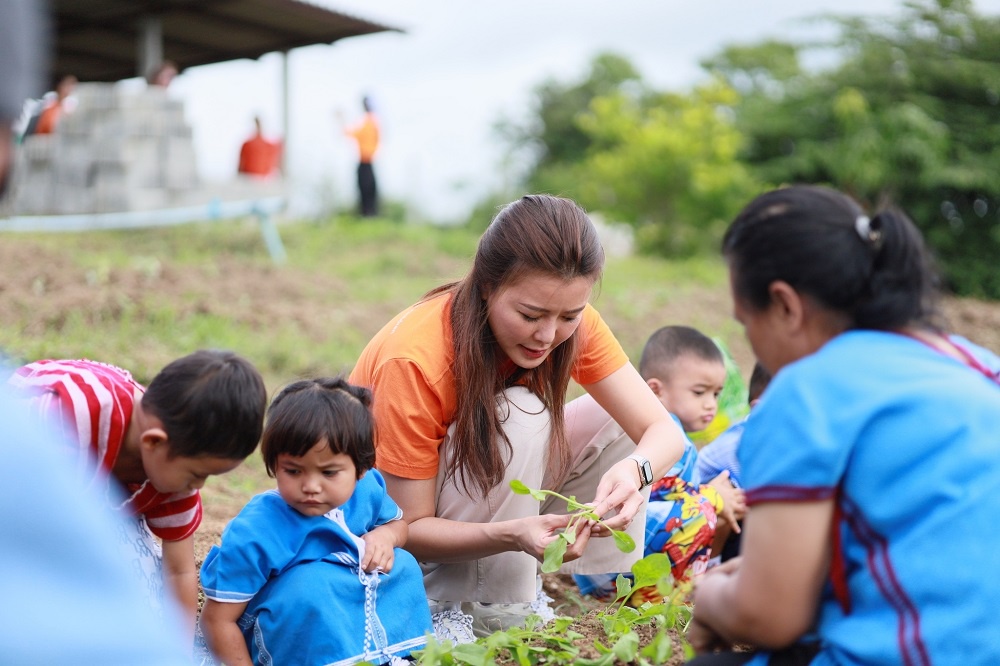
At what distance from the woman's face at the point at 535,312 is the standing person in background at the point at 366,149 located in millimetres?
12056

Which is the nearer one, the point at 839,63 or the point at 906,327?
the point at 906,327

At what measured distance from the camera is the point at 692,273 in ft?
41.5

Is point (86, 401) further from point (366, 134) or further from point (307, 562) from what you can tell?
point (366, 134)

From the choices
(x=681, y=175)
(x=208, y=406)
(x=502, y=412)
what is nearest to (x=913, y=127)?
(x=681, y=175)

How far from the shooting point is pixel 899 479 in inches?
61.6

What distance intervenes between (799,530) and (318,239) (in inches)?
443

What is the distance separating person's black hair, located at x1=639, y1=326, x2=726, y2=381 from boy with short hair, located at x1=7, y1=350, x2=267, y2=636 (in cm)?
203

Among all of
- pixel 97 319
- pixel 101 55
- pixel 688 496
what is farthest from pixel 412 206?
pixel 688 496

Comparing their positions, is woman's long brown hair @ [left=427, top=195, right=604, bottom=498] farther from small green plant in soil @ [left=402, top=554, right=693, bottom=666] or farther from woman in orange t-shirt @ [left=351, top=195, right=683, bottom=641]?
small green plant in soil @ [left=402, top=554, right=693, bottom=666]

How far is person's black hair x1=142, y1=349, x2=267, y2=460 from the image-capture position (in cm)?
222

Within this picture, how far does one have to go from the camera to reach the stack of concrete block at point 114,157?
11.5 metres

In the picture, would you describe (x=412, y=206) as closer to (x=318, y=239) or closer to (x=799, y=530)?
(x=318, y=239)

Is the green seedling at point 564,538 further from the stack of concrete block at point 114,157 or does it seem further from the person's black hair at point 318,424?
the stack of concrete block at point 114,157

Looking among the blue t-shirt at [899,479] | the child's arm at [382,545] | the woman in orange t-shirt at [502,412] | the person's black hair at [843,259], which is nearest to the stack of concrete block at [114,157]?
the woman in orange t-shirt at [502,412]
